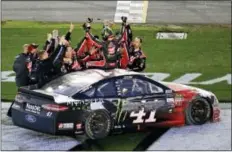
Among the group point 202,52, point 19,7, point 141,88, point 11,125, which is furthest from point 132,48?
point 19,7

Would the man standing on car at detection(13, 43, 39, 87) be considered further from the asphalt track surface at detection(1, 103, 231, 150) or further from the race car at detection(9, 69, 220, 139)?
the asphalt track surface at detection(1, 103, 231, 150)

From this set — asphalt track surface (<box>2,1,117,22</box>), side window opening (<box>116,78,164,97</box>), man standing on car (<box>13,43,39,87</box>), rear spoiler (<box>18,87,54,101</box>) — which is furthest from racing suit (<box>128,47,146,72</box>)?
asphalt track surface (<box>2,1,117,22</box>)

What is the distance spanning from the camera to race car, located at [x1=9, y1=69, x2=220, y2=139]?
40.9 feet

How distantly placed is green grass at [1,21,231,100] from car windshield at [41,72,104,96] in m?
3.50

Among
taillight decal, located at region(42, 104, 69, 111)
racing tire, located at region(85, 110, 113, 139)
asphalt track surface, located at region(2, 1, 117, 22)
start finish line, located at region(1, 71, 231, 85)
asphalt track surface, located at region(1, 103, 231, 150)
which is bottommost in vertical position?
asphalt track surface, located at region(1, 103, 231, 150)

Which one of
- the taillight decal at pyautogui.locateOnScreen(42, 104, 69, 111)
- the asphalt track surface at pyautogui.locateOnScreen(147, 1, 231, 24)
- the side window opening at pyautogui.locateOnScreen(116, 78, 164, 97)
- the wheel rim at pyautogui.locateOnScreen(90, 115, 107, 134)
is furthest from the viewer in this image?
the asphalt track surface at pyautogui.locateOnScreen(147, 1, 231, 24)

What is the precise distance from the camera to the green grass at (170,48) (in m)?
18.3

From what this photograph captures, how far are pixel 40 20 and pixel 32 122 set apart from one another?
876 centimetres

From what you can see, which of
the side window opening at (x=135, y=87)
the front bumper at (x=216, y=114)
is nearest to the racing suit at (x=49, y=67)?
the side window opening at (x=135, y=87)

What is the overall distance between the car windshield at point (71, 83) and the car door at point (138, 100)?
0.53m

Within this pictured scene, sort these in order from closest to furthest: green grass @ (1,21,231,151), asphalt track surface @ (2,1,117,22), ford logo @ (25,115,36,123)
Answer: ford logo @ (25,115,36,123)
green grass @ (1,21,231,151)
asphalt track surface @ (2,1,117,22)

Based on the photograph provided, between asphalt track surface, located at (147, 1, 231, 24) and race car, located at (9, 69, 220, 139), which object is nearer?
race car, located at (9, 69, 220, 139)

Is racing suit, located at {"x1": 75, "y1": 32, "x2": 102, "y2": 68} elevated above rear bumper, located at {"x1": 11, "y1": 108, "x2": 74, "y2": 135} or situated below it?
above

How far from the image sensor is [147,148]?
12820mm
